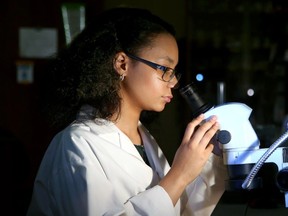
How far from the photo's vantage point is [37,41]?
3.52 m

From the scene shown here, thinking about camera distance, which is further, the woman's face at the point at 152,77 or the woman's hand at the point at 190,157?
the woman's face at the point at 152,77

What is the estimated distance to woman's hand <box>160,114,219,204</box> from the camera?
141cm

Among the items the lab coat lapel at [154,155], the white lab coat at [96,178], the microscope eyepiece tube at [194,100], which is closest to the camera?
the white lab coat at [96,178]

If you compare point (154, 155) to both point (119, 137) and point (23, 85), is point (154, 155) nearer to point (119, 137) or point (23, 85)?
point (119, 137)

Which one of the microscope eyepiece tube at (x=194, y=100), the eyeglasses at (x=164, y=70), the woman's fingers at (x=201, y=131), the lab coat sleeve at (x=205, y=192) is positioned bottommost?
the lab coat sleeve at (x=205, y=192)

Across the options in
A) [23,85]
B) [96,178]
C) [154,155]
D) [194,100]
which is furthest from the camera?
[23,85]

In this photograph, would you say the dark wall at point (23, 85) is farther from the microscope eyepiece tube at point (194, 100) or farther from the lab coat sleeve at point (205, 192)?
the microscope eyepiece tube at point (194, 100)

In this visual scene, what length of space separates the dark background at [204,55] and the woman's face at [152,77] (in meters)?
1.79

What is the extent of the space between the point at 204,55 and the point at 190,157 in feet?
8.37

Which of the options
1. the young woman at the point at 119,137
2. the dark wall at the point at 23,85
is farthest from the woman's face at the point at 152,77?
the dark wall at the point at 23,85

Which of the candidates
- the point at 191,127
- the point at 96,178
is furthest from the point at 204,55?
the point at 96,178

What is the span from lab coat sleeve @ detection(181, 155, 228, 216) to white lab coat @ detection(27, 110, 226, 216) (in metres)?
0.10

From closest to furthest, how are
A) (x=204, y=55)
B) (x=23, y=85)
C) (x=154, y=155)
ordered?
(x=154, y=155) < (x=23, y=85) < (x=204, y=55)

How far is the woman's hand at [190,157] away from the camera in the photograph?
141cm
